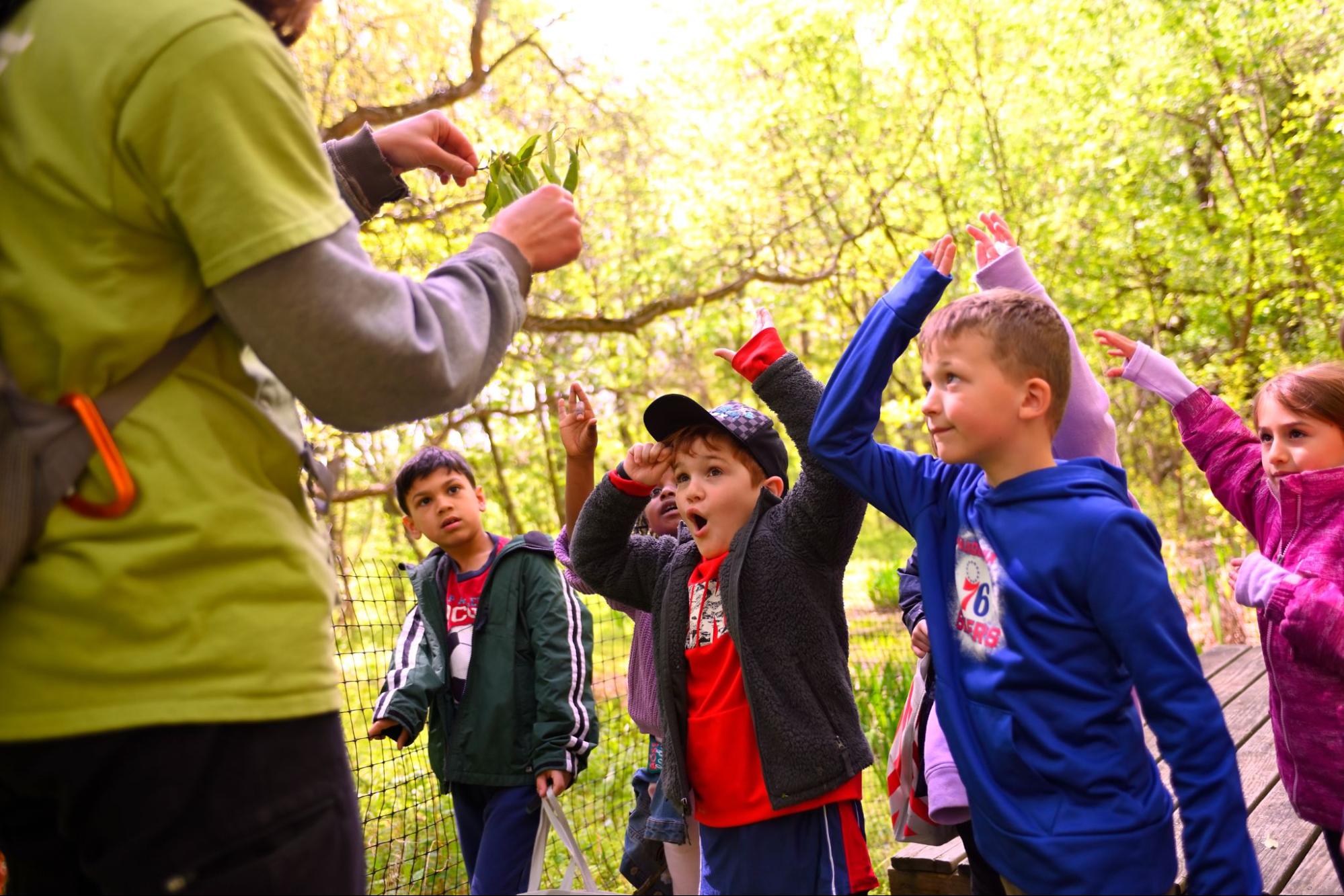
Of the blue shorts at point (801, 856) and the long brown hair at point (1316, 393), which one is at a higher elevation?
the long brown hair at point (1316, 393)

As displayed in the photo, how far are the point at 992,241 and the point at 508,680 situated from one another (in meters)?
2.07

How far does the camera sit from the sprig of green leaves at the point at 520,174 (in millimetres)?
2387

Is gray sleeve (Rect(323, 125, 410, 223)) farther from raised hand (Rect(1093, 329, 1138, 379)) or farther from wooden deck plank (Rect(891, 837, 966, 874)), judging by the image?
wooden deck plank (Rect(891, 837, 966, 874))

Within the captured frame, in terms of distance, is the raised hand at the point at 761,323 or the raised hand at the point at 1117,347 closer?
the raised hand at the point at 761,323

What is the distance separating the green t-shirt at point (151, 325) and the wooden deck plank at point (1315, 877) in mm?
3117

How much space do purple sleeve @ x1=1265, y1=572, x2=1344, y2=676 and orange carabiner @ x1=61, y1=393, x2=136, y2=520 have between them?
2625 millimetres

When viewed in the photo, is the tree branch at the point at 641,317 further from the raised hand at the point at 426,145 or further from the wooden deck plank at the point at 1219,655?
the raised hand at the point at 426,145

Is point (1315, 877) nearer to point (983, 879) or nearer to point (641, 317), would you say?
point (983, 879)

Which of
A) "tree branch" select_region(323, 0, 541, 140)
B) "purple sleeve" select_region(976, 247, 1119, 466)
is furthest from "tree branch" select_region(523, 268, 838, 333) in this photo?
"purple sleeve" select_region(976, 247, 1119, 466)

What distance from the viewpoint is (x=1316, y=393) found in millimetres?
2996

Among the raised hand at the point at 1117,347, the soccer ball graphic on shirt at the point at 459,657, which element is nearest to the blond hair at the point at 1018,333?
the raised hand at the point at 1117,347

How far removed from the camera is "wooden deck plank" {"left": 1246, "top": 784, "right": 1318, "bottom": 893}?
133 inches

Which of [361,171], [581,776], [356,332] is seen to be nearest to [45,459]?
[356,332]

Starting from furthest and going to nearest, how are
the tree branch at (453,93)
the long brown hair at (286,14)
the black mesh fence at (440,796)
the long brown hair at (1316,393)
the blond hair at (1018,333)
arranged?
the tree branch at (453,93) < the black mesh fence at (440,796) < the long brown hair at (1316,393) < the blond hair at (1018,333) < the long brown hair at (286,14)
